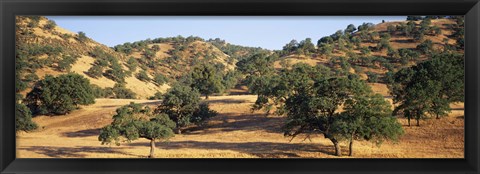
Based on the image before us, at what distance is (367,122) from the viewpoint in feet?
38.8

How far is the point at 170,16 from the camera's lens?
4.18 metres

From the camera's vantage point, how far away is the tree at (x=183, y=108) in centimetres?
2172

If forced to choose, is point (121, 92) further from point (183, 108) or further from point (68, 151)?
point (68, 151)

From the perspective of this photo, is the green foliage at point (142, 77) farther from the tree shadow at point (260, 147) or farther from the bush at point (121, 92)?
the tree shadow at point (260, 147)

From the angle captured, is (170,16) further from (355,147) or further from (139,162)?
(355,147)

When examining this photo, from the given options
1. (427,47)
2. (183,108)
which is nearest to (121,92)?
(183,108)

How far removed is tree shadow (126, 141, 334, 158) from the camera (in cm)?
1308

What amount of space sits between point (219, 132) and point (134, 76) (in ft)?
105

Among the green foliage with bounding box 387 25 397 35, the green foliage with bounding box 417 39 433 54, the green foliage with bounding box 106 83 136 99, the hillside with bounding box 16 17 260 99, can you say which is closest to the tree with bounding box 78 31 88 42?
the hillside with bounding box 16 17 260 99

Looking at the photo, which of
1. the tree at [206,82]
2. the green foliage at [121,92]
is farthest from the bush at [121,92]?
the tree at [206,82]

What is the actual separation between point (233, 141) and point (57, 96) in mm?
A: 14818

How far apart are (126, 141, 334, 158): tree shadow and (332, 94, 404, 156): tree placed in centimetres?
162

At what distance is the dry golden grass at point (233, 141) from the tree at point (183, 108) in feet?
2.07

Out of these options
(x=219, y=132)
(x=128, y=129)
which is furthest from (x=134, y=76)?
(x=128, y=129)
